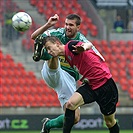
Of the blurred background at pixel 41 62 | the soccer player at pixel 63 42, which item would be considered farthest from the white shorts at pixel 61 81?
the blurred background at pixel 41 62

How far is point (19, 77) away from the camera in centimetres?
1638

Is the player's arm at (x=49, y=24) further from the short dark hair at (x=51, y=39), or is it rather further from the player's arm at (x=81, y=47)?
the player's arm at (x=81, y=47)

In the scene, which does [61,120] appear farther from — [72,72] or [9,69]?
[9,69]

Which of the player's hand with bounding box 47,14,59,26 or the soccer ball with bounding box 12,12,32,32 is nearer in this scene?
the player's hand with bounding box 47,14,59,26

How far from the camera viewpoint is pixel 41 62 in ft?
55.7

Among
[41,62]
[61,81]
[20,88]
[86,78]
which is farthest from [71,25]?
[41,62]

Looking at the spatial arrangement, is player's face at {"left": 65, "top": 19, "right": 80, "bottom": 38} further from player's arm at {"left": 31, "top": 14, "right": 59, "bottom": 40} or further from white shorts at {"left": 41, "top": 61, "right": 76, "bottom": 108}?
white shorts at {"left": 41, "top": 61, "right": 76, "bottom": 108}

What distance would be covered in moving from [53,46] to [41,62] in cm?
935

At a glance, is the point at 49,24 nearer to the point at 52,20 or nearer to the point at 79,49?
the point at 52,20

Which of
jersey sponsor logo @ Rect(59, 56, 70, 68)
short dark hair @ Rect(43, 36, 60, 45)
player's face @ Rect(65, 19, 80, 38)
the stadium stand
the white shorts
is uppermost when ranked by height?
player's face @ Rect(65, 19, 80, 38)

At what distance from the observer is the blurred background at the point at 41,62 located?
14.6 meters

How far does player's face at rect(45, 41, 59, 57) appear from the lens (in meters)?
7.63

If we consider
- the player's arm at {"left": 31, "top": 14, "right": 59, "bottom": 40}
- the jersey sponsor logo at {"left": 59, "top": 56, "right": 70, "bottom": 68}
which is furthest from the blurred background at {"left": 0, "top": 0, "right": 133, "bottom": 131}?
the player's arm at {"left": 31, "top": 14, "right": 59, "bottom": 40}

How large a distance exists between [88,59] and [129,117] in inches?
279
